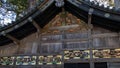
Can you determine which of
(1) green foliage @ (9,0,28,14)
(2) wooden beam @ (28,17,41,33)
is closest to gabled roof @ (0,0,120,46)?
(2) wooden beam @ (28,17,41,33)

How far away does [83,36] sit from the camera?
7156mm

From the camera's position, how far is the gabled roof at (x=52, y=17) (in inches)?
249

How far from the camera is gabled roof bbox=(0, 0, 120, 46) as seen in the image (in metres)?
6.33

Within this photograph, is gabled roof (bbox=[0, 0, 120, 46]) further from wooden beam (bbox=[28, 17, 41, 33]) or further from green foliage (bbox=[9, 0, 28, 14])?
green foliage (bbox=[9, 0, 28, 14])

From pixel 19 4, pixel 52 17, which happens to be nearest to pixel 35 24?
pixel 52 17

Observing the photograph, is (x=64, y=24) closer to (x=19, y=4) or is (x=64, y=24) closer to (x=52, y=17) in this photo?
(x=52, y=17)

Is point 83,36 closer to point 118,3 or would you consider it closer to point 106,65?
point 106,65

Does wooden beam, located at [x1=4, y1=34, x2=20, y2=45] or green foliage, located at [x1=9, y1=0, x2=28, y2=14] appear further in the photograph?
green foliage, located at [x1=9, y1=0, x2=28, y2=14]

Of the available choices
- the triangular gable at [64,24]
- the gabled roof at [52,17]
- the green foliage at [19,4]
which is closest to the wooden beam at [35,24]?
the gabled roof at [52,17]

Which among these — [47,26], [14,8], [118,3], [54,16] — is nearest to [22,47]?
[47,26]

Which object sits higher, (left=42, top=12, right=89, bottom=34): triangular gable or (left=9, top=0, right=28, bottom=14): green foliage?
(left=9, top=0, right=28, bottom=14): green foliage

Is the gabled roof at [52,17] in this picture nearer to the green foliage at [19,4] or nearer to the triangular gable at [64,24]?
the triangular gable at [64,24]

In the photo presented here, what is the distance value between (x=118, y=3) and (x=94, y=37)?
495 cm

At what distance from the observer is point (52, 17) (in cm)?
770
